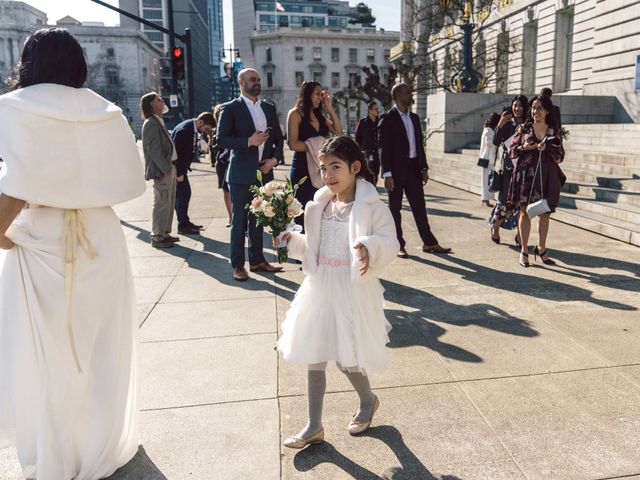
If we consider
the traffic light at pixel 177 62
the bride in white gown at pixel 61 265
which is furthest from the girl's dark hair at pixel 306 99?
the traffic light at pixel 177 62

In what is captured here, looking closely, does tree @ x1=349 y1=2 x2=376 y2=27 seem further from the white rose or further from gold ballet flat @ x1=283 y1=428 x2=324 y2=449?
gold ballet flat @ x1=283 y1=428 x2=324 y2=449

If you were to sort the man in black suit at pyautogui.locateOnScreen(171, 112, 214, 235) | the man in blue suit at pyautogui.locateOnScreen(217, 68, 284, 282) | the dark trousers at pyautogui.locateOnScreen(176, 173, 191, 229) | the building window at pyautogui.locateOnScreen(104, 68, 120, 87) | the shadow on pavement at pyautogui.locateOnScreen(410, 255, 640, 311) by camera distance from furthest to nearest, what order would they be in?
the building window at pyautogui.locateOnScreen(104, 68, 120, 87) → the dark trousers at pyautogui.locateOnScreen(176, 173, 191, 229) → the man in black suit at pyautogui.locateOnScreen(171, 112, 214, 235) → the man in blue suit at pyautogui.locateOnScreen(217, 68, 284, 282) → the shadow on pavement at pyautogui.locateOnScreen(410, 255, 640, 311)

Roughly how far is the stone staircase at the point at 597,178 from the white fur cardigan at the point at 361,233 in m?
6.02

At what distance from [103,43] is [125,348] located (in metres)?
106

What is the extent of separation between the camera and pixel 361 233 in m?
2.92

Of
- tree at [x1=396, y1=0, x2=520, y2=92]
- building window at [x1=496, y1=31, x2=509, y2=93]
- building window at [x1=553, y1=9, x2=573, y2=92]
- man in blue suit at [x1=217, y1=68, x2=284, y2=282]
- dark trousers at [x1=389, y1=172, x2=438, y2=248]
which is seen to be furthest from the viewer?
building window at [x1=496, y1=31, x2=509, y2=93]

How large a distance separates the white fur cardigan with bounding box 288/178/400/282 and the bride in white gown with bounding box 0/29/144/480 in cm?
94

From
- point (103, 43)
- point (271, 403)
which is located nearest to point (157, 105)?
point (271, 403)

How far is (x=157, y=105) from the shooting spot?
27.0 feet

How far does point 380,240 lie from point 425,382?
1.32 metres

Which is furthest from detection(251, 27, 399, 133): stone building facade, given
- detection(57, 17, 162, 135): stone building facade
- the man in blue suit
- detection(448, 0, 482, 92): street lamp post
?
the man in blue suit

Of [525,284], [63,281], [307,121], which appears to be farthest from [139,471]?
[307,121]

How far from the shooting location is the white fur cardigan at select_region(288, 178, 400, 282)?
9.36 feet

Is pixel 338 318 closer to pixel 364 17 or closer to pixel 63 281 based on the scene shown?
pixel 63 281
